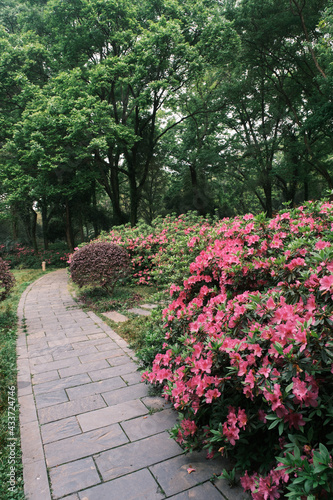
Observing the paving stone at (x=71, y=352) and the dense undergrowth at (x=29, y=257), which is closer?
the paving stone at (x=71, y=352)

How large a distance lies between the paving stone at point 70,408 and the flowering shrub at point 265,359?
1.75 ft

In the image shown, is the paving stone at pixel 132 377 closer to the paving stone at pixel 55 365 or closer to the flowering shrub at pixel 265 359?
the flowering shrub at pixel 265 359

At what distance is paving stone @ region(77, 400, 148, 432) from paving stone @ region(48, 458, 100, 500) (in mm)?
332

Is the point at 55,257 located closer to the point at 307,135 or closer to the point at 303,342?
the point at 307,135

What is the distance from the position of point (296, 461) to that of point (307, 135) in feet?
48.0

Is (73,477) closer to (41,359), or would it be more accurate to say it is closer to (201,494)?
(201,494)

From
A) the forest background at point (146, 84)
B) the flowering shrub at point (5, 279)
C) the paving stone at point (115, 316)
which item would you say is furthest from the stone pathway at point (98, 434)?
the forest background at point (146, 84)

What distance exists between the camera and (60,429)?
2203 millimetres

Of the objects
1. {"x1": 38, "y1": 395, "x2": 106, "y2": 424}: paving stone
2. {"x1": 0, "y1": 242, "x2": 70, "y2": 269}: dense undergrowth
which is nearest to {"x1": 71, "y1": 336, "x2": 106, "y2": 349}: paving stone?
{"x1": 38, "y1": 395, "x2": 106, "y2": 424}: paving stone

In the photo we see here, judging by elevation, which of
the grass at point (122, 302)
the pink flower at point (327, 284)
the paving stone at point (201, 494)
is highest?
the pink flower at point (327, 284)

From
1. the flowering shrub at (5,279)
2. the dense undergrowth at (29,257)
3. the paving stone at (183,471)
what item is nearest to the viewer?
the paving stone at (183,471)

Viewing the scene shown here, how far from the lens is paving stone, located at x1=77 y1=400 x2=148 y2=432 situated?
7.37 ft

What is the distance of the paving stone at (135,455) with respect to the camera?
1.81 meters

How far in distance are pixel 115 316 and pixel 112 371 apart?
191 centimetres
